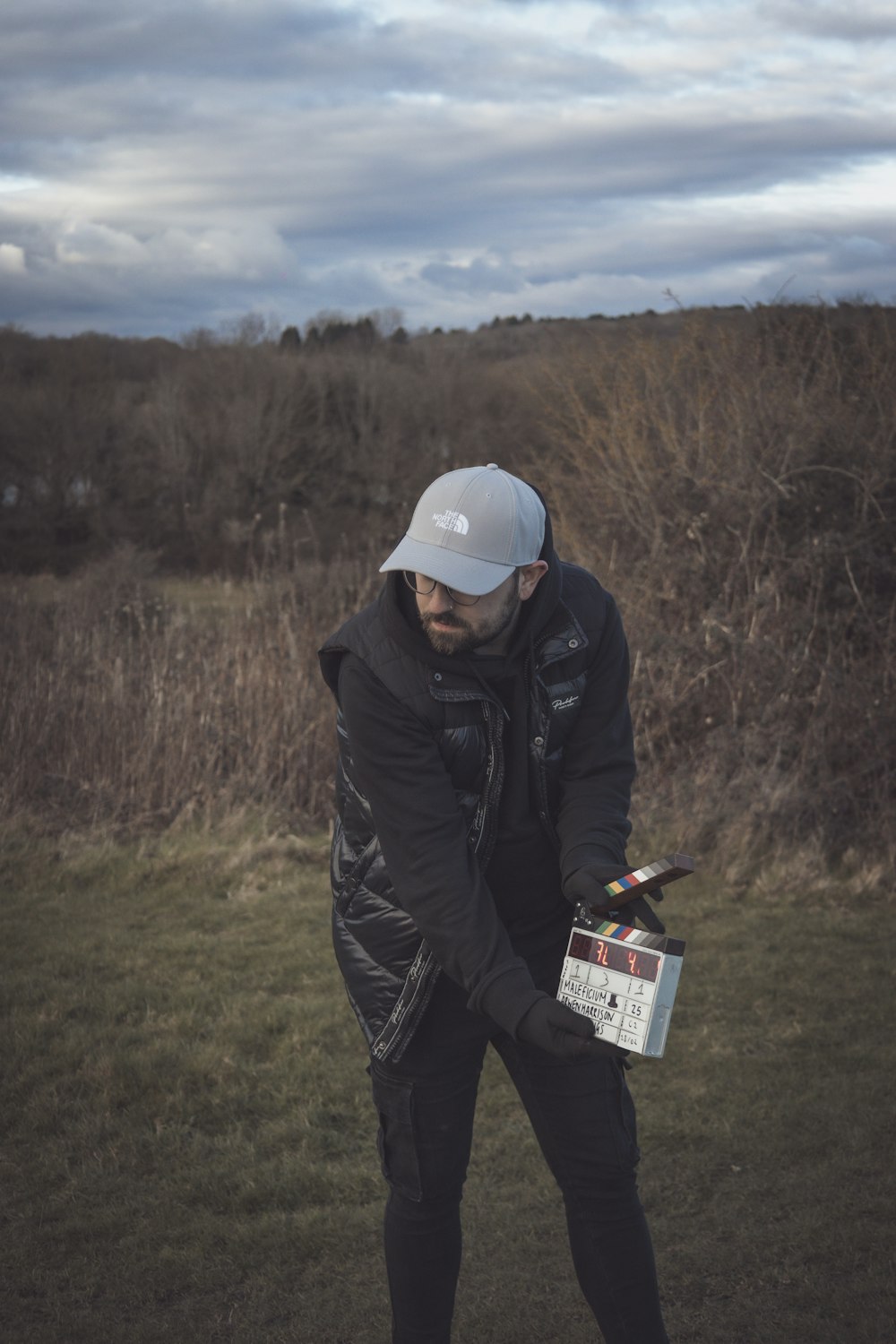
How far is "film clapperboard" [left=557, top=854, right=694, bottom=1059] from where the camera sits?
2256 mm

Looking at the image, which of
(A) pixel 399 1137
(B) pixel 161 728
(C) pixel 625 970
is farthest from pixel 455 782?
(B) pixel 161 728

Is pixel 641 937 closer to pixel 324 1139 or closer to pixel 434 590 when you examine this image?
pixel 434 590

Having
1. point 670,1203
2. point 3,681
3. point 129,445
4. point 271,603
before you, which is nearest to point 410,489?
point 129,445

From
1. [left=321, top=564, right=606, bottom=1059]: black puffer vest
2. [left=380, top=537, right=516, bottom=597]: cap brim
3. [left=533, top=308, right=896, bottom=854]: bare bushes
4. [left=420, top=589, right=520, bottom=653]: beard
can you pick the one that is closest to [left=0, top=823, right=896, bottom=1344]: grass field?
[left=533, top=308, right=896, bottom=854]: bare bushes

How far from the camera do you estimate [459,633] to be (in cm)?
243

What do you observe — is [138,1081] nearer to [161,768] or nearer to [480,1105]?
[480,1105]

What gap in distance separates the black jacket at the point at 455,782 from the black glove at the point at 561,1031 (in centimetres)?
3

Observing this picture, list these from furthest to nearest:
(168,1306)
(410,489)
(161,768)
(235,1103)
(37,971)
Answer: (410,489), (161,768), (37,971), (235,1103), (168,1306)

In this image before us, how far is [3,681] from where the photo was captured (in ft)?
26.3

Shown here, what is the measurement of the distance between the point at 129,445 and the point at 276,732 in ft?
66.2

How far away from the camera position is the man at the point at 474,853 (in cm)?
242

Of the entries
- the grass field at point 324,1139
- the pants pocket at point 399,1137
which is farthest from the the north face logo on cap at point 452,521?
the grass field at point 324,1139

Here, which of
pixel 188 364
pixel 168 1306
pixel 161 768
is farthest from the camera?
pixel 188 364

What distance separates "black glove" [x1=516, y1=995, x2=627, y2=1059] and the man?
0.04 ft
